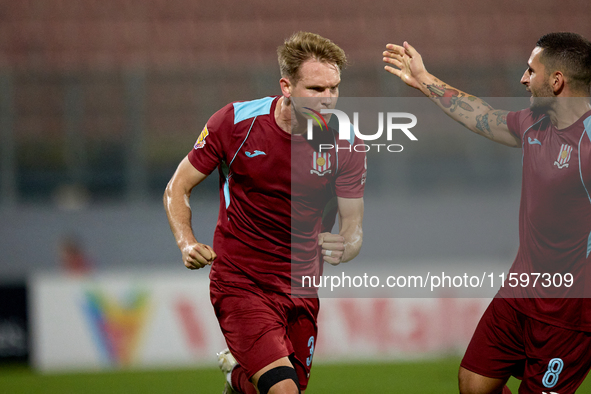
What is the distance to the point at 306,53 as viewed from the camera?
3.83 metres

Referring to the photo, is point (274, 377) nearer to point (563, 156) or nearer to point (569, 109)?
point (563, 156)

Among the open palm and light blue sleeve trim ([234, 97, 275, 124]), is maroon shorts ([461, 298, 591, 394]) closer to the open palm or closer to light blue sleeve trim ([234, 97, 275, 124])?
the open palm

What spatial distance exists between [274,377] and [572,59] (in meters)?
2.28

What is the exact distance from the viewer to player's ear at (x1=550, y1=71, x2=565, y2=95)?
3555 millimetres

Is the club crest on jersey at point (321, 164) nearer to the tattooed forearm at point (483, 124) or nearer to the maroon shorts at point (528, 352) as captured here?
the tattooed forearm at point (483, 124)

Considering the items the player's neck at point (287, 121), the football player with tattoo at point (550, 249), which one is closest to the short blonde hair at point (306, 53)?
the player's neck at point (287, 121)

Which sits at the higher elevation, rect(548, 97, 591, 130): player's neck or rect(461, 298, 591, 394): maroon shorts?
rect(548, 97, 591, 130): player's neck

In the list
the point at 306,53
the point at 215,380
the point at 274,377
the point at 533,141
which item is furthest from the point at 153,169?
the point at 533,141

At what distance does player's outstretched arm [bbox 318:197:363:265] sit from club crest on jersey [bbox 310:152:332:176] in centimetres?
21

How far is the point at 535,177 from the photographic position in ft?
12.1

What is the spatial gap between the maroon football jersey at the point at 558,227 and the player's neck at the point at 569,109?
0.03 metres

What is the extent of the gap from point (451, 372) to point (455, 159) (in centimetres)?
377

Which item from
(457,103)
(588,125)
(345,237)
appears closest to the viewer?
(588,125)

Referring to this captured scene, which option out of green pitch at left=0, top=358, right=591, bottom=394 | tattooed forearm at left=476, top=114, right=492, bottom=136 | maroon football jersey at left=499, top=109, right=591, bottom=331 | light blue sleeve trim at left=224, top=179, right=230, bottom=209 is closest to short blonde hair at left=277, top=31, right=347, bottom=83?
light blue sleeve trim at left=224, top=179, right=230, bottom=209
